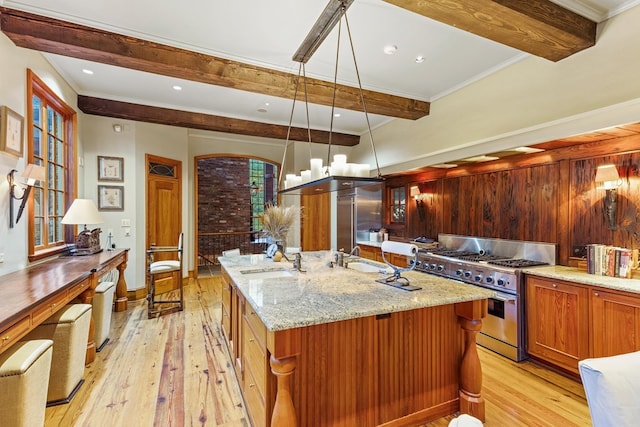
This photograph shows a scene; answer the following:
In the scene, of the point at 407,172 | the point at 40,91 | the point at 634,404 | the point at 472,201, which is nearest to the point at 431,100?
the point at 407,172

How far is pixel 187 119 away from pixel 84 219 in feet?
7.35

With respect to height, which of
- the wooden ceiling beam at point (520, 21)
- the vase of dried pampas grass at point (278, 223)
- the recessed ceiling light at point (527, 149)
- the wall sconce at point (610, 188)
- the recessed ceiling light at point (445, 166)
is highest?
the wooden ceiling beam at point (520, 21)

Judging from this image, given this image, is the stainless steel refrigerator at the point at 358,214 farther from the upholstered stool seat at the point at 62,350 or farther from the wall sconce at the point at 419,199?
the upholstered stool seat at the point at 62,350

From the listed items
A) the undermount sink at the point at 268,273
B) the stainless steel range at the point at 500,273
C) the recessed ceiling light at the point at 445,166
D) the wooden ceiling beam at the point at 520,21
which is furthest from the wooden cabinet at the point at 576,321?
the undermount sink at the point at 268,273

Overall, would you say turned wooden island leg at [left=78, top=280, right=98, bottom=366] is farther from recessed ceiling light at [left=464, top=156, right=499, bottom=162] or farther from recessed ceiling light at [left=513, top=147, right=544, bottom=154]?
recessed ceiling light at [left=513, top=147, right=544, bottom=154]

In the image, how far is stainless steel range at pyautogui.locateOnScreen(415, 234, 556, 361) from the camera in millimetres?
2893

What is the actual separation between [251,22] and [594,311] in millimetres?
3670

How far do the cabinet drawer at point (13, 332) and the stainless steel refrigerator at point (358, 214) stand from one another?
4602 millimetres

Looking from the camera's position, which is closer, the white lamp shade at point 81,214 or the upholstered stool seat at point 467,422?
the upholstered stool seat at point 467,422

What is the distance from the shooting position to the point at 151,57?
9.49ft

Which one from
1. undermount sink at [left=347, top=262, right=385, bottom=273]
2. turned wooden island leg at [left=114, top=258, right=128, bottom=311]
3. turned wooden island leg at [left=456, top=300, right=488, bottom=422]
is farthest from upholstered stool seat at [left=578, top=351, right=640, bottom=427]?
turned wooden island leg at [left=114, top=258, right=128, bottom=311]

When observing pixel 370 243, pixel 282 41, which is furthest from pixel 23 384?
pixel 370 243

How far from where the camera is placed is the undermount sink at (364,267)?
9.40 feet

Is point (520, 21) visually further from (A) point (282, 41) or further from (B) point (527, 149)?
(A) point (282, 41)
